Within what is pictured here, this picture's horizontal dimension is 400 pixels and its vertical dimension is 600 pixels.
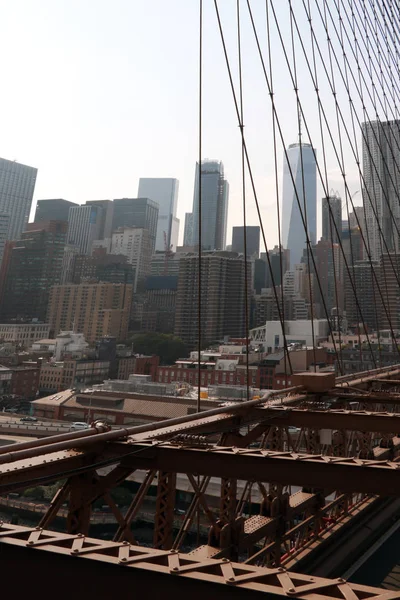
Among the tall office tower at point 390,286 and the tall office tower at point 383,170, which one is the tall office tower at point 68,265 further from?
the tall office tower at point 383,170

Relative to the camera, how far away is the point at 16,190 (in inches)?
5197

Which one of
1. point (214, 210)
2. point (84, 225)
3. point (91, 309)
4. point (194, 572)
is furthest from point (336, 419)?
point (214, 210)

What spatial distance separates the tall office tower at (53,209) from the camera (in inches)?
5664

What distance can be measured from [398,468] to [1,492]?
114 inches

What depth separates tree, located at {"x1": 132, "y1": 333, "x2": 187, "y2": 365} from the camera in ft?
219

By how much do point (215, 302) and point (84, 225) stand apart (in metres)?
88.8

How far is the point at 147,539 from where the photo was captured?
93.3ft

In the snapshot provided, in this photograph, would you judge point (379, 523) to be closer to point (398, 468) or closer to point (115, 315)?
point (398, 468)

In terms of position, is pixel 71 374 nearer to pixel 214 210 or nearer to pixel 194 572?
pixel 194 572

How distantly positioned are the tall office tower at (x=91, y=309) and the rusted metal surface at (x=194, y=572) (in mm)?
76643

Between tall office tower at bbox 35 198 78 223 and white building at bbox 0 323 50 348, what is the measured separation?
75846 mm

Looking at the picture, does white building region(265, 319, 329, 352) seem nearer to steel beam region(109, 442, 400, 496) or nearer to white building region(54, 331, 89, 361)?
white building region(54, 331, 89, 361)

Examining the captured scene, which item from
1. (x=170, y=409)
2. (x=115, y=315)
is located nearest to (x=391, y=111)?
(x=170, y=409)

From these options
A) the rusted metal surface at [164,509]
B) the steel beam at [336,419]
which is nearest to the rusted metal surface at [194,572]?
the rusted metal surface at [164,509]
